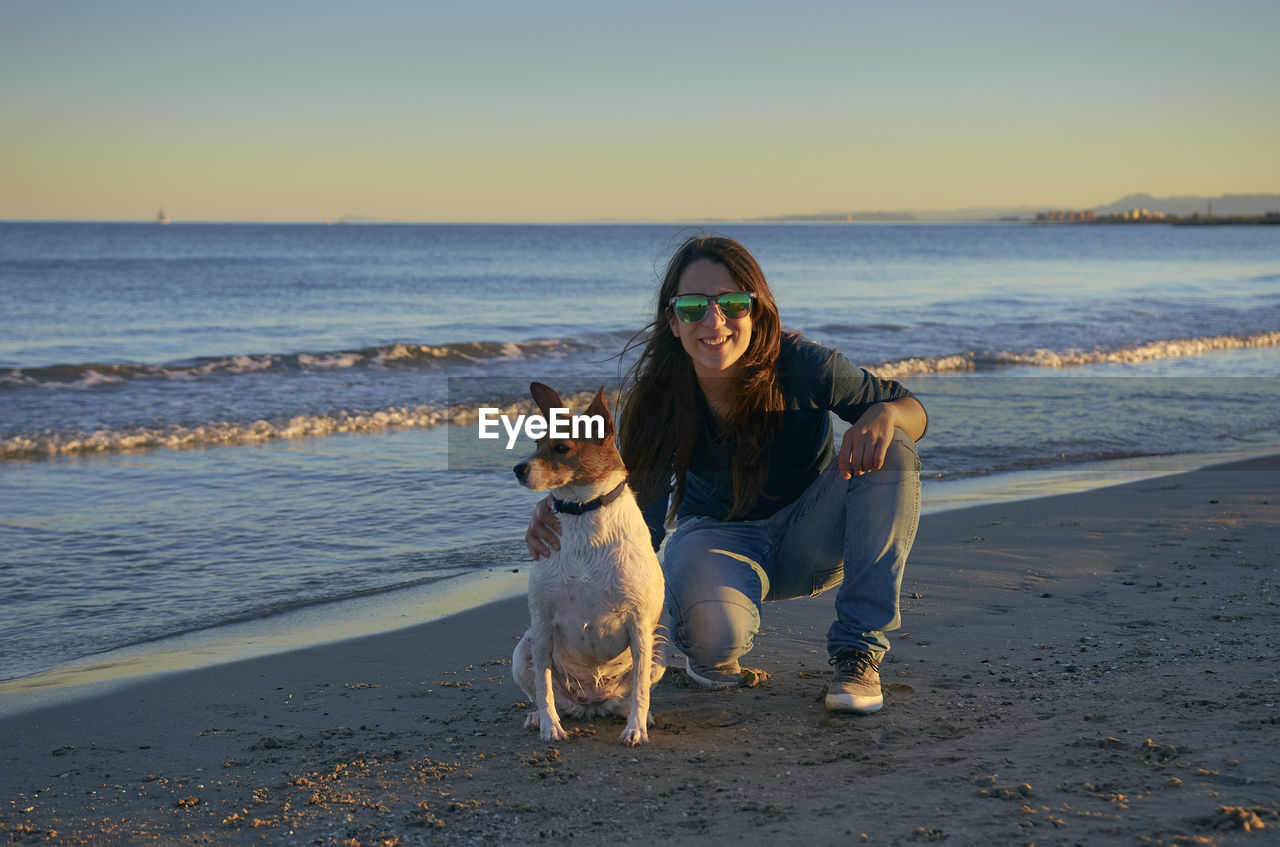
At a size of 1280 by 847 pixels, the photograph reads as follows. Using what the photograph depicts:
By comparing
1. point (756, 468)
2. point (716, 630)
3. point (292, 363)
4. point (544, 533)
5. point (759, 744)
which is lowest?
point (759, 744)

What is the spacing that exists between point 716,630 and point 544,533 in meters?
0.87

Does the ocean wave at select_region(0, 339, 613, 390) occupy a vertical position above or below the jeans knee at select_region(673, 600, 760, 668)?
above

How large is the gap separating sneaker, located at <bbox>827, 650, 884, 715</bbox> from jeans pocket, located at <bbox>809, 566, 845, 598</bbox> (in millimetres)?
444

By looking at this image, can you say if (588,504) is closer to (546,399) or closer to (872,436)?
(546,399)

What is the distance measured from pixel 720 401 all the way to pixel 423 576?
264cm

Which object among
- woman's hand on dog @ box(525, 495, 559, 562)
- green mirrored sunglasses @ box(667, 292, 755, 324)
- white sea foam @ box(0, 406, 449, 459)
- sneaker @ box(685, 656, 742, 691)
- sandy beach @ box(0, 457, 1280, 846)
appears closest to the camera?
sandy beach @ box(0, 457, 1280, 846)

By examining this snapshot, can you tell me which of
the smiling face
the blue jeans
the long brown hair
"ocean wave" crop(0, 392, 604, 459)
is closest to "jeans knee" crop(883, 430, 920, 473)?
the blue jeans

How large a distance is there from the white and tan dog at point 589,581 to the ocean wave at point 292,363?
1202 cm

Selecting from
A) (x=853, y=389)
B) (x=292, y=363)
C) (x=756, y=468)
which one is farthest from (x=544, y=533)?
(x=292, y=363)

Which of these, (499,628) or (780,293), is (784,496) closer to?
(499,628)

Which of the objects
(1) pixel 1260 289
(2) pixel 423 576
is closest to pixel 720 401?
(2) pixel 423 576

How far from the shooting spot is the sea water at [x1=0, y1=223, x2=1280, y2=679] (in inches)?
229

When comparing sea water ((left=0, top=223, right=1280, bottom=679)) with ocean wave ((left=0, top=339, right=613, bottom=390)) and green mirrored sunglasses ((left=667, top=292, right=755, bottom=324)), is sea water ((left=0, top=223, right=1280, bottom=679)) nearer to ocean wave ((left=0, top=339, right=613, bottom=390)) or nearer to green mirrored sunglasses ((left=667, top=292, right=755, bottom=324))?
ocean wave ((left=0, top=339, right=613, bottom=390))

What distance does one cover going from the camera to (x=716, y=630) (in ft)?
12.5
